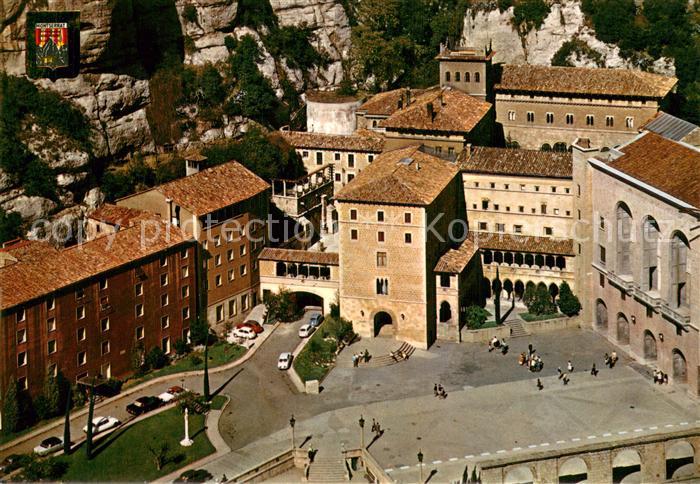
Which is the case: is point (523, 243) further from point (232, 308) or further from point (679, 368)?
point (232, 308)

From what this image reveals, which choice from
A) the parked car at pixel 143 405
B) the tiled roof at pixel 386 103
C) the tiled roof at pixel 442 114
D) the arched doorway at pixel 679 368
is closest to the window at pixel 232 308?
the parked car at pixel 143 405

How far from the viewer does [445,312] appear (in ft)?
367

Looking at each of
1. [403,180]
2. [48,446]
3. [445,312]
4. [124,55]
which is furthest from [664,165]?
[124,55]

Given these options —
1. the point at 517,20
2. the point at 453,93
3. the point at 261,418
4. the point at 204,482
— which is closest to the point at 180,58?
the point at 453,93

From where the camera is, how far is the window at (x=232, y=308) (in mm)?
114125

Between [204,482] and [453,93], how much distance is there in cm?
→ 5376

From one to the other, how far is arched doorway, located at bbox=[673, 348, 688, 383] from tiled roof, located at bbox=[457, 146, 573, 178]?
2160 cm

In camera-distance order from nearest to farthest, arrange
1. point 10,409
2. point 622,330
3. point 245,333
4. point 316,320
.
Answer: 1. point 10,409
2. point 622,330
3. point 245,333
4. point 316,320

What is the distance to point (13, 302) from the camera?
9425 centimetres

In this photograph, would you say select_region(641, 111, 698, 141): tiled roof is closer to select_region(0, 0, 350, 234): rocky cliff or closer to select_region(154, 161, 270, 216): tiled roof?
select_region(154, 161, 270, 216): tiled roof

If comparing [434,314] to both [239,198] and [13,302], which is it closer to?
[239,198]

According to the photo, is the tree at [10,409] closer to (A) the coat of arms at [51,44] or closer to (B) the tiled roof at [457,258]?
(B) the tiled roof at [457,258]

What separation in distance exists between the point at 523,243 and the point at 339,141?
2449cm

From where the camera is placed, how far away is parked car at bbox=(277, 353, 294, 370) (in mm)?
105438
